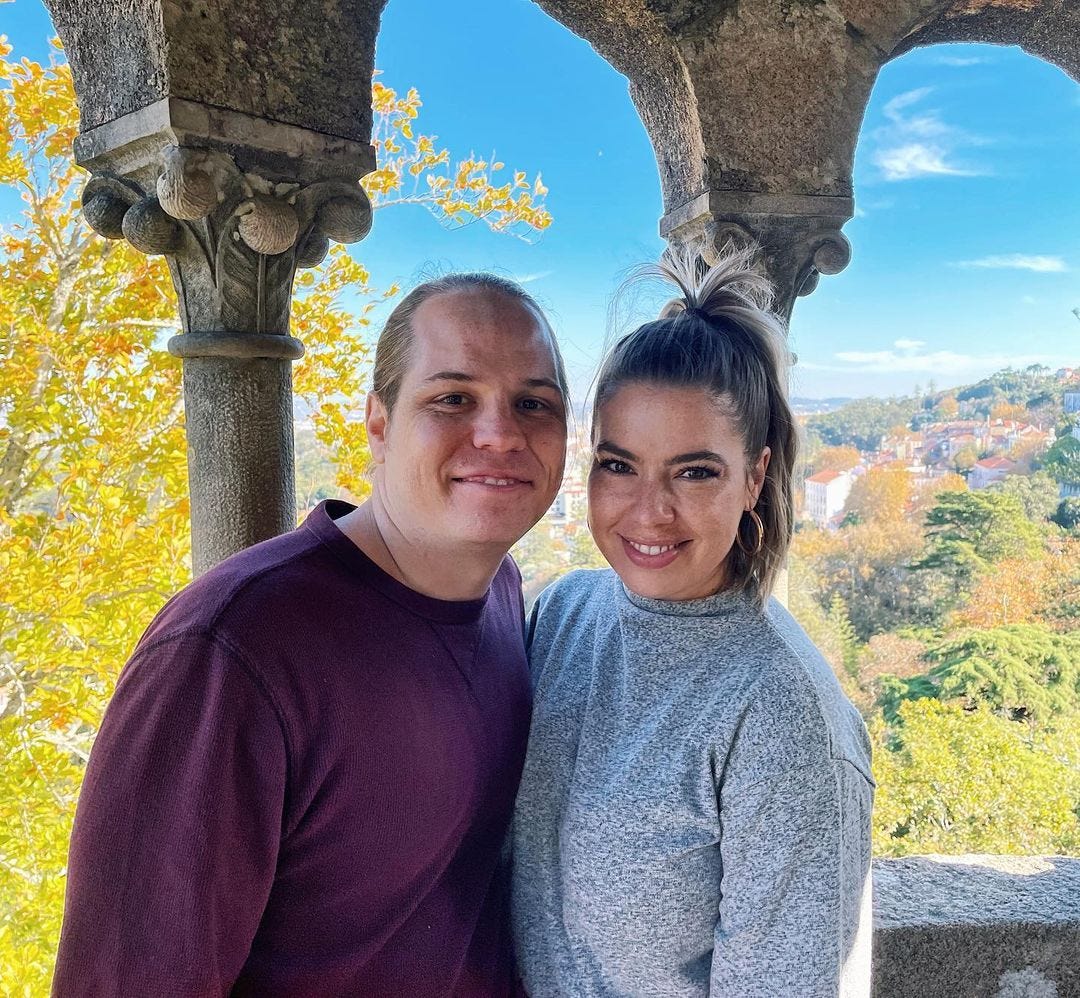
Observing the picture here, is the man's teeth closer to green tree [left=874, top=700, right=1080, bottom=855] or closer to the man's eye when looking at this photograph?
the man's eye

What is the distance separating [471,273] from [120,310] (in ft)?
9.31

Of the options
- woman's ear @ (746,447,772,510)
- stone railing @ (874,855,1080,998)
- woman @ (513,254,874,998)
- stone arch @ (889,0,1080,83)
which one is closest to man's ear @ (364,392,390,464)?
woman @ (513,254,874,998)

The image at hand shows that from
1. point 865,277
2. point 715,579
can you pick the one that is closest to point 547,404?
point 715,579

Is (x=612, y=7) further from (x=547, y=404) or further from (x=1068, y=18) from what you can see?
(x=547, y=404)

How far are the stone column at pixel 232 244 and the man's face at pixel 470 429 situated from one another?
Answer: 0.56m

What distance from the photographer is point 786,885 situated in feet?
3.69

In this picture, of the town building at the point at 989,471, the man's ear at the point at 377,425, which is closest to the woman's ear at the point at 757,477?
the man's ear at the point at 377,425

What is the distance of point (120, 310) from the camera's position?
12.2 feet

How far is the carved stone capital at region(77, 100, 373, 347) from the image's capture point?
163cm

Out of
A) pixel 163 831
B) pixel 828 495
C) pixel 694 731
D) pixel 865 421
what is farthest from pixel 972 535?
pixel 163 831

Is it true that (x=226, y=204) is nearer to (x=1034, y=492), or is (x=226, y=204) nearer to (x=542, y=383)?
(x=542, y=383)

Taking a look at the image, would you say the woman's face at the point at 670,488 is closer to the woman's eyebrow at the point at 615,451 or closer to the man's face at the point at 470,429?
the woman's eyebrow at the point at 615,451

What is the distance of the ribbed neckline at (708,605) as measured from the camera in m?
1.34

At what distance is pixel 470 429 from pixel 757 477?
46 cm
